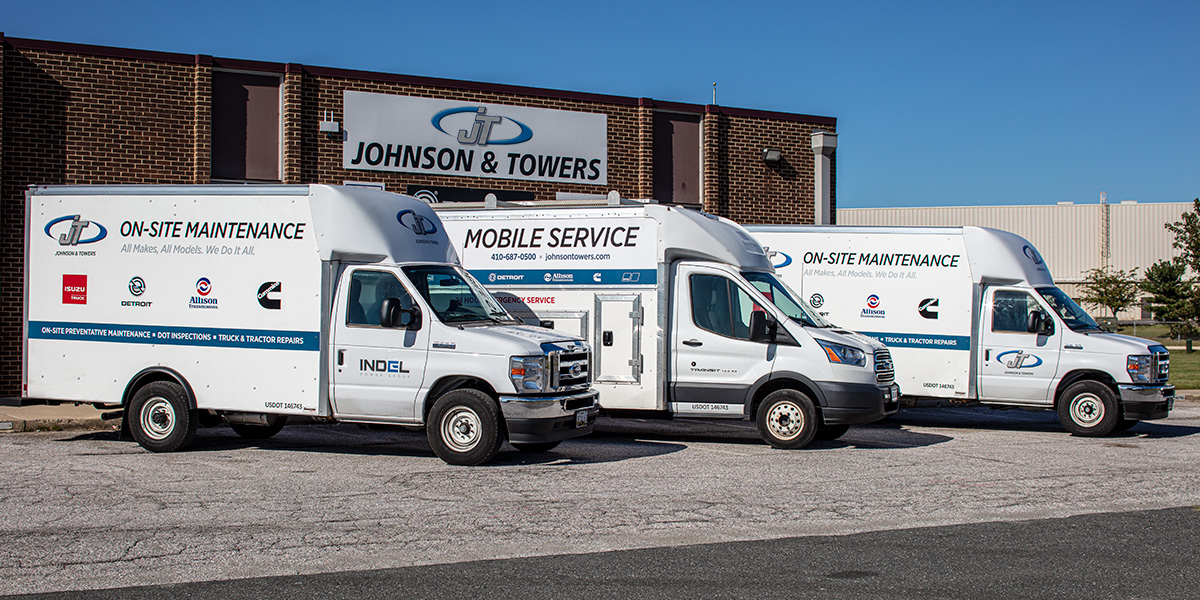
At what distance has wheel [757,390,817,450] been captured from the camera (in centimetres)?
1278

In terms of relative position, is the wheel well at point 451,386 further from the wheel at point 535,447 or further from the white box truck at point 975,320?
the white box truck at point 975,320

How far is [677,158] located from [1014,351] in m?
9.12

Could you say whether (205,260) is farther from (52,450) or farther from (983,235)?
(983,235)

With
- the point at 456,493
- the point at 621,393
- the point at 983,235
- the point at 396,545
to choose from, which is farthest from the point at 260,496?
the point at 983,235

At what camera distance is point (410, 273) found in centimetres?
1168

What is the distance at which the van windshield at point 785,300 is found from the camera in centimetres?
1331

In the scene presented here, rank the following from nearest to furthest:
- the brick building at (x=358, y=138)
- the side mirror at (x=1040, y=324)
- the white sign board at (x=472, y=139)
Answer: the side mirror at (x=1040, y=324)
the brick building at (x=358, y=138)
the white sign board at (x=472, y=139)

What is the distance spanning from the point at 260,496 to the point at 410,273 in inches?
124

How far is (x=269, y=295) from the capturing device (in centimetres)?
1173

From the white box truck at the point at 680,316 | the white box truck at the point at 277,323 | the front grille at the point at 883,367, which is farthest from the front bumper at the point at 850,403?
the white box truck at the point at 277,323

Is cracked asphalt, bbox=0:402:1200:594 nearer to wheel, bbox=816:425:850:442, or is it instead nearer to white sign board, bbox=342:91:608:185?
wheel, bbox=816:425:850:442

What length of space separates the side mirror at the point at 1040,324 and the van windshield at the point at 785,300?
3.27 m

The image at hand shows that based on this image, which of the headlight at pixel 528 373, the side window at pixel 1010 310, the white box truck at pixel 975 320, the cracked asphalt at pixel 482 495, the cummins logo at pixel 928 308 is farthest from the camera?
the cummins logo at pixel 928 308

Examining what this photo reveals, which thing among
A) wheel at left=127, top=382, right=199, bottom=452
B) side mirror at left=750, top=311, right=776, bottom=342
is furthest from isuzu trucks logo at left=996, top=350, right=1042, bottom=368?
wheel at left=127, top=382, right=199, bottom=452
